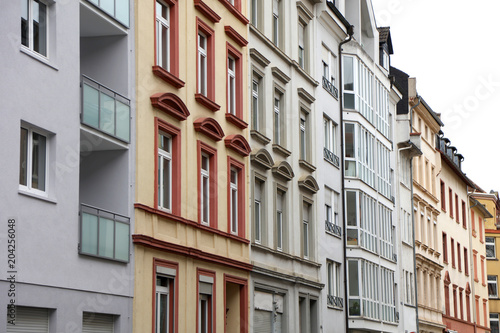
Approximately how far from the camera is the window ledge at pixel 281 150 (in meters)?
32.3

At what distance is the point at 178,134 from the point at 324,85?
48.0 feet

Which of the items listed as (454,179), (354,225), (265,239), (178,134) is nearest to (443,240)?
(454,179)

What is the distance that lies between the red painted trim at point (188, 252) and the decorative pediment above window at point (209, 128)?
10.3ft

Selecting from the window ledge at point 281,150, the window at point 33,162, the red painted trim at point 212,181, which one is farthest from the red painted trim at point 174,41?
the window ledge at point 281,150

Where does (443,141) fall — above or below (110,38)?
above

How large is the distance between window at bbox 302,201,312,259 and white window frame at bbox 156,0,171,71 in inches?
460

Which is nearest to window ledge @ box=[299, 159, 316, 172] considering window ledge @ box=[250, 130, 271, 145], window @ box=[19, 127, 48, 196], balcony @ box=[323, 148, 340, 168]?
balcony @ box=[323, 148, 340, 168]

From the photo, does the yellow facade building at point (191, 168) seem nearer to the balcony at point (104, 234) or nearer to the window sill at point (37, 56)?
the balcony at point (104, 234)

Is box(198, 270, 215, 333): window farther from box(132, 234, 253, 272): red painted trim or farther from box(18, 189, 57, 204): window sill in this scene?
box(18, 189, 57, 204): window sill

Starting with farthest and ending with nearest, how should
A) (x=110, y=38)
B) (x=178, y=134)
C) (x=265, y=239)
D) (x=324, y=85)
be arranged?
(x=324, y=85) < (x=265, y=239) < (x=178, y=134) < (x=110, y=38)

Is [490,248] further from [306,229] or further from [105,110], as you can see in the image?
[105,110]

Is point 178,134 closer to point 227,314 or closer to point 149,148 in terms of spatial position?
point 149,148

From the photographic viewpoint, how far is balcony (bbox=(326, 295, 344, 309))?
122ft

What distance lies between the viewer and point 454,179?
222ft
